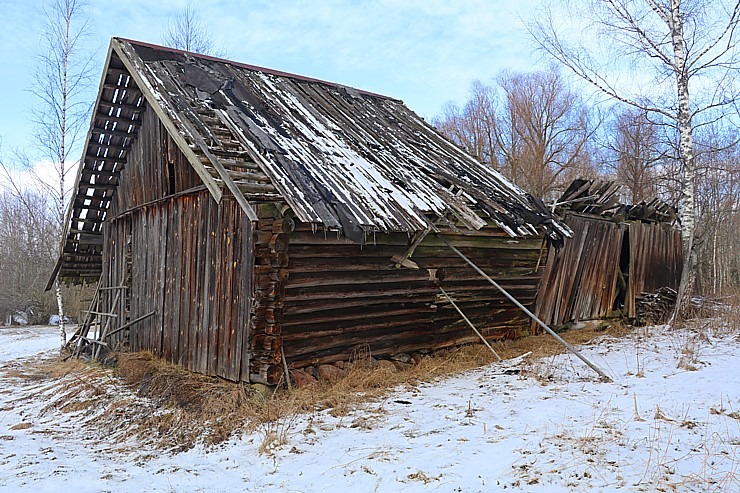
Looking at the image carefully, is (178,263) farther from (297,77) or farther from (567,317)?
(567,317)

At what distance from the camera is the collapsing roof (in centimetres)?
723

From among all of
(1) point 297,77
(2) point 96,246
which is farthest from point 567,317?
(2) point 96,246

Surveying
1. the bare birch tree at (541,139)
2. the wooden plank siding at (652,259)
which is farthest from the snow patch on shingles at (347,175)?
the bare birch tree at (541,139)

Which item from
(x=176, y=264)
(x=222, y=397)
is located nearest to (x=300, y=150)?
(x=176, y=264)

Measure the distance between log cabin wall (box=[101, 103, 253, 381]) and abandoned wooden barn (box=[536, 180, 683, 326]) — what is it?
6201 millimetres

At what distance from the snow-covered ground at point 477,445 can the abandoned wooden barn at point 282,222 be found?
5.10 ft

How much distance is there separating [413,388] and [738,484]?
4.18 metres

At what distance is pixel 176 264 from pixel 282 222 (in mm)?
3238

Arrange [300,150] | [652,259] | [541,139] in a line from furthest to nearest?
1. [541,139]
2. [652,259]
3. [300,150]

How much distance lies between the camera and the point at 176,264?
380 inches

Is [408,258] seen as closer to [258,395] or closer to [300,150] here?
[300,150]

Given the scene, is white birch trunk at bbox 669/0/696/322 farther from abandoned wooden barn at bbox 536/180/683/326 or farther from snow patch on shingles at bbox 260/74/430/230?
snow patch on shingles at bbox 260/74/430/230

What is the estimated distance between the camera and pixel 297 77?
39.7ft

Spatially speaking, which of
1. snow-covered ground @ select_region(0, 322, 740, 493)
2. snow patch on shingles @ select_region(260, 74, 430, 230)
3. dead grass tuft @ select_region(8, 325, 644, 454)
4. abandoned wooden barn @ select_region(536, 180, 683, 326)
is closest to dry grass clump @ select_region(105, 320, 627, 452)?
dead grass tuft @ select_region(8, 325, 644, 454)
